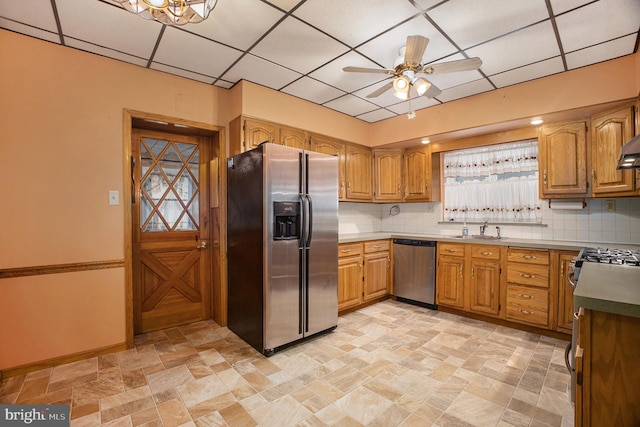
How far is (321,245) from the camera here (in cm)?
302

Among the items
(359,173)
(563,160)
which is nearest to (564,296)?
(563,160)

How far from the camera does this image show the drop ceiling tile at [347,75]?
2.71 metres

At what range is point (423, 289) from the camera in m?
3.92

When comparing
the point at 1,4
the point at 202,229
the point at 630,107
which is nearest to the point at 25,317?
the point at 202,229

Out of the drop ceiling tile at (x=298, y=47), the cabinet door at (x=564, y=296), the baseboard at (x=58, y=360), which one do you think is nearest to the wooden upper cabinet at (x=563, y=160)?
the cabinet door at (x=564, y=296)

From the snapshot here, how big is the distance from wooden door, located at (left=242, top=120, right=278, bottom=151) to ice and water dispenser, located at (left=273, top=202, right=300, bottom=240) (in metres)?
0.91

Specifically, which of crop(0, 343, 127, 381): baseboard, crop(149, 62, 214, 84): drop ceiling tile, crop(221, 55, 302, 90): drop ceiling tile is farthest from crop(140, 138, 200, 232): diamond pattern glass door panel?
crop(0, 343, 127, 381): baseboard

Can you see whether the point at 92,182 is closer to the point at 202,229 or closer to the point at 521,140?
the point at 202,229

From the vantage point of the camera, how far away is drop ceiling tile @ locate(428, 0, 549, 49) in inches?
77.6

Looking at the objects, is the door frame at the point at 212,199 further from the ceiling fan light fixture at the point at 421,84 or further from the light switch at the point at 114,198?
the ceiling fan light fixture at the point at 421,84

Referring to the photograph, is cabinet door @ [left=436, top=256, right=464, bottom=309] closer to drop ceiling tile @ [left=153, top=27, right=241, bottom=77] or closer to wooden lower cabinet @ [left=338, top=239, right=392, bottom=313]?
wooden lower cabinet @ [left=338, top=239, right=392, bottom=313]

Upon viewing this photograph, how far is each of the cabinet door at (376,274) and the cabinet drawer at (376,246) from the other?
55mm

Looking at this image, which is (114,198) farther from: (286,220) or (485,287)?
(485,287)

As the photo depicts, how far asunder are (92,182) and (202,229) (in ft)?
3.97
